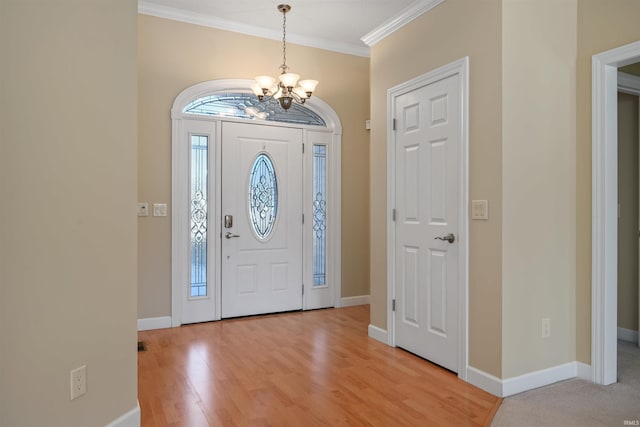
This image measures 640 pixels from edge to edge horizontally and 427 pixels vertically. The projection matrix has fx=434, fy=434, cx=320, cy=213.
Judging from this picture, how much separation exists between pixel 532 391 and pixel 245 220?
3.04 m

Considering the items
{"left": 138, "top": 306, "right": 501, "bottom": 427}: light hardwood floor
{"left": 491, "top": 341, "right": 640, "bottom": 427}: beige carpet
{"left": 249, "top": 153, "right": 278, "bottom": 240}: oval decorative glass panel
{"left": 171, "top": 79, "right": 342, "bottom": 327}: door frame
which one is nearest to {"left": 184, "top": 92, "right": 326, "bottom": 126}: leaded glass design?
{"left": 171, "top": 79, "right": 342, "bottom": 327}: door frame

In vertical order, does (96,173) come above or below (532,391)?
above

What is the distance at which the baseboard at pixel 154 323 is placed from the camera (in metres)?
4.14

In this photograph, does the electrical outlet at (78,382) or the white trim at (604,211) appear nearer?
the electrical outlet at (78,382)

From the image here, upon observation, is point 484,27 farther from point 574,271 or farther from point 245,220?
point 245,220

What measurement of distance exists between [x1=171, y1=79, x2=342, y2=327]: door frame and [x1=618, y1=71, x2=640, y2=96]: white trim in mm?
2726

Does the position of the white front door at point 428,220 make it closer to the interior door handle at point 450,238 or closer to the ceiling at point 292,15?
the interior door handle at point 450,238

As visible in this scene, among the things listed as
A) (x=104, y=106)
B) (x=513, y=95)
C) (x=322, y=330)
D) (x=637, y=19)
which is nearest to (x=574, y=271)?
(x=513, y=95)

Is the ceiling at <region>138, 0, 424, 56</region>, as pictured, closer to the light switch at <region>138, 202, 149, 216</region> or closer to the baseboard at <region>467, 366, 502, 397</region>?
the light switch at <region>138, 202, 149, 216</region>

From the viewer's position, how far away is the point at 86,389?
2.00 m

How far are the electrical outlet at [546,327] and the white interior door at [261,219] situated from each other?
105 inches

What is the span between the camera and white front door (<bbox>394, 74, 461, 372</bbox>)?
3.08 metres

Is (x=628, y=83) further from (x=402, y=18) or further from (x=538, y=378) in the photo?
(x=538, y=378)

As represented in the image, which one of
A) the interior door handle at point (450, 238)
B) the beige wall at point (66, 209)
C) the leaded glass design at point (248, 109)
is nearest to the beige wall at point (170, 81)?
the leaded glass design at point (248, 109)
